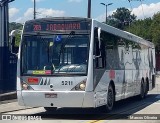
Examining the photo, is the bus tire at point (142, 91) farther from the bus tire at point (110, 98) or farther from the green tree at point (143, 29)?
the green tree at point (143, 29)

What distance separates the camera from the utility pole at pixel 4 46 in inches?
864

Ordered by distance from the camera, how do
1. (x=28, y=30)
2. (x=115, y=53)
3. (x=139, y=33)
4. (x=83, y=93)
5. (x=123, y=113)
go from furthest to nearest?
(x=139, y=33) → (x=115, y=53) → (x=123, y=113) → (x=28, y=30) → (x=83, y=93)

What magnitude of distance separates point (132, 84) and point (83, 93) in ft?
23.9

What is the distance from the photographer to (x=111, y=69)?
16703 mm

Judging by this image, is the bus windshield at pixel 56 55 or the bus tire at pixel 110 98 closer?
the bus windshield at pixel 56 55

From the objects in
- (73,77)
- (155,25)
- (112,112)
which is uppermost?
(155,25)

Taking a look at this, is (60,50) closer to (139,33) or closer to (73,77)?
(73,77)

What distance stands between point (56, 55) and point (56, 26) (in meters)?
1.00

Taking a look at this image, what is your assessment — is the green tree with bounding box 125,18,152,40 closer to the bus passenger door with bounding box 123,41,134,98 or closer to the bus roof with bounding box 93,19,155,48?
the bus roof with bounding box 93,19,155,48

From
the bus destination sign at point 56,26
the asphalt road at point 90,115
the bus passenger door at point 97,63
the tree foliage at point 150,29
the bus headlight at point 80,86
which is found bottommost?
the asphalt road at point 90,115

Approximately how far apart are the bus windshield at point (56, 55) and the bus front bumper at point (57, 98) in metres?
0.65

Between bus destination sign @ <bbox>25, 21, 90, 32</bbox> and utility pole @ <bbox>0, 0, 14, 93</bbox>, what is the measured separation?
24.2ft

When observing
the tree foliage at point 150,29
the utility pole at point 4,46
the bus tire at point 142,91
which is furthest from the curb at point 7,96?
the tree foliage at point 150,29

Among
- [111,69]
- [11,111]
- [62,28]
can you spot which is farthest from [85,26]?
[11,111]
